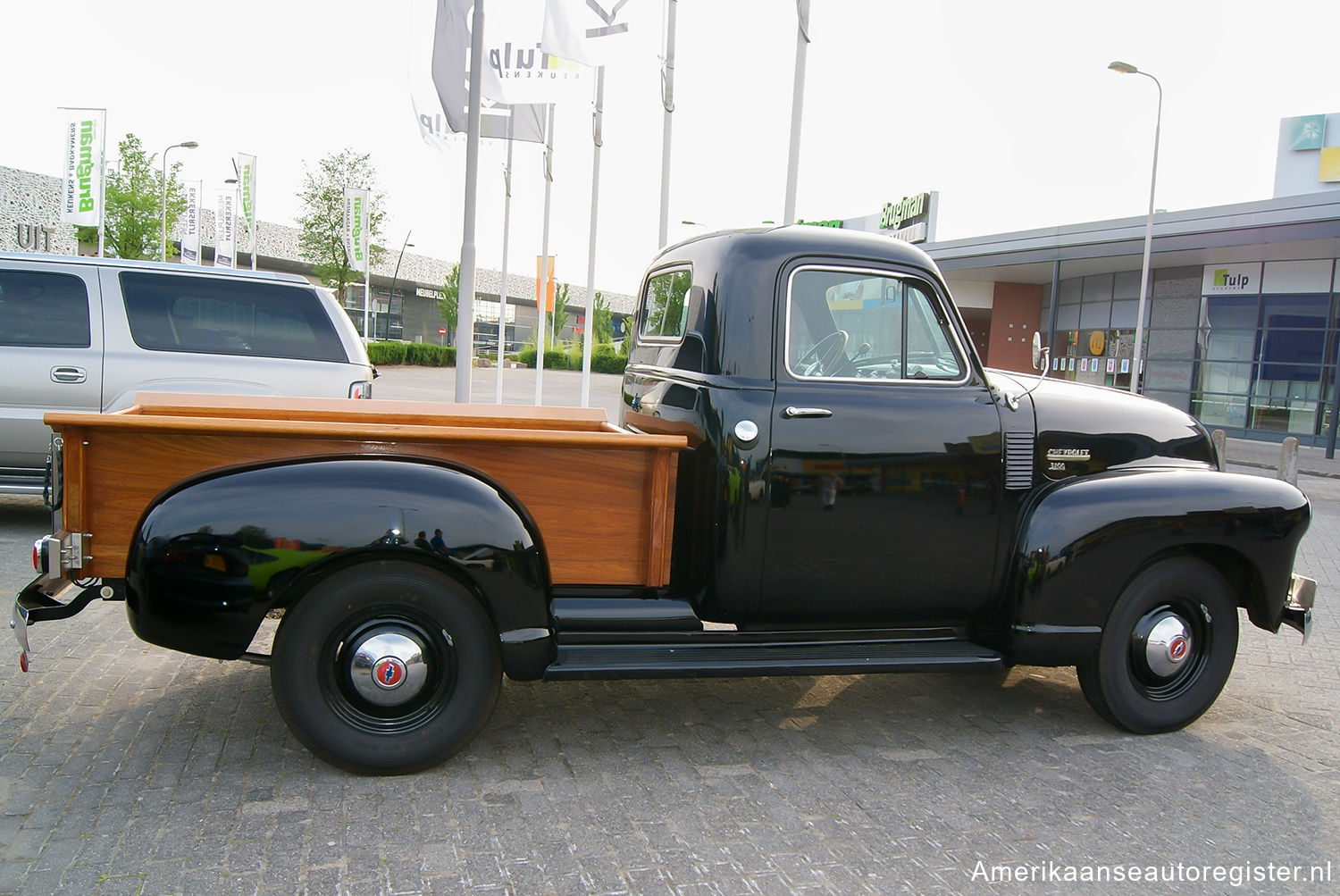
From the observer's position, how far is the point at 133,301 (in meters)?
6.86

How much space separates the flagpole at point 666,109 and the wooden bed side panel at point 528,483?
968 cm

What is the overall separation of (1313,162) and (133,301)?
103 ft

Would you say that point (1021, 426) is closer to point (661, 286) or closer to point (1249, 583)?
point (1249, 583)

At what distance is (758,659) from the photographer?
3582 millimetres

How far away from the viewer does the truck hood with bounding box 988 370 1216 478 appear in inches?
158

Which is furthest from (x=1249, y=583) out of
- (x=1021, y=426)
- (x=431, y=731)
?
(x=431, y=731)

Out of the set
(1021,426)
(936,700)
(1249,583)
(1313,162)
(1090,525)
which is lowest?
(936,700)

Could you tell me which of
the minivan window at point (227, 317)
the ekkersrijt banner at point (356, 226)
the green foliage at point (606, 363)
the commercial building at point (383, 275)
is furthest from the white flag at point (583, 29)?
the green foliage at point (606, 363)

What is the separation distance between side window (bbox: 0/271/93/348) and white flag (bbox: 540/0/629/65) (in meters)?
5.28

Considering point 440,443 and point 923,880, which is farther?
point 440,443

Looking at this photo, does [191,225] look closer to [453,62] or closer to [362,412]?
[453,62]

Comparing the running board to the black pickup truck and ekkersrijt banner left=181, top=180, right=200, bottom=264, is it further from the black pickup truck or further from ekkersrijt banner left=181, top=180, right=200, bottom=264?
ekkersrijt banner left=181, top=180, right=200, bottom=264

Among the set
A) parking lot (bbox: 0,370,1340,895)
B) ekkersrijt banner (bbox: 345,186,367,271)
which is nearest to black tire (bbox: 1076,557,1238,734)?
parking lot (bbox: 0,370,1340,895)

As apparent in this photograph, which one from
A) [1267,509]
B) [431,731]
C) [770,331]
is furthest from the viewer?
[1267,509]
